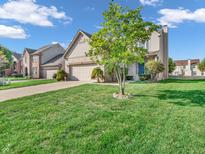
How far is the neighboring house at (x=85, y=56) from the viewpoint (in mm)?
21391

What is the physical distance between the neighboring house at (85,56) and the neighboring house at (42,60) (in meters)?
8.25

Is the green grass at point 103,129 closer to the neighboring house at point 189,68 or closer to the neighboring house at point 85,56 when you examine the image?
the neighboring house at point 85,56

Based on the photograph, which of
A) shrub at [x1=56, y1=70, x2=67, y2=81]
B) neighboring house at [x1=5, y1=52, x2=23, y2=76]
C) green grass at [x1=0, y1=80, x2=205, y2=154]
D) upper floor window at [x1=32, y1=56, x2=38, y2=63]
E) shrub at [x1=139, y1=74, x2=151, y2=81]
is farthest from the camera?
neighboring house at [x1=5, y1=52, x2=23, y2=76]

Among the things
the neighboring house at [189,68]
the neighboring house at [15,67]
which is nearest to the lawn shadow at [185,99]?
the neighboring house at [189,68]

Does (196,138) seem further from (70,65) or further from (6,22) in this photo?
(6,22)

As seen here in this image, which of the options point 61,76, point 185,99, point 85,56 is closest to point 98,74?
point 85,56

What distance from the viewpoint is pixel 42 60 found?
3488 centimetres

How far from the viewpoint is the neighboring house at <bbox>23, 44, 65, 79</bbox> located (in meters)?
32.9

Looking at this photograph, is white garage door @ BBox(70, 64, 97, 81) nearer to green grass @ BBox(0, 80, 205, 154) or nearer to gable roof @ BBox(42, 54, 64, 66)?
gable roof @ BBox(42, 54, 64, 66)

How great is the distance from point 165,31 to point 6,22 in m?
23.5

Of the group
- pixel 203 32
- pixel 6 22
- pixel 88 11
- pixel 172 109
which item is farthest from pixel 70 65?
pixel 203 32

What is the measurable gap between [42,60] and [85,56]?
1617cm

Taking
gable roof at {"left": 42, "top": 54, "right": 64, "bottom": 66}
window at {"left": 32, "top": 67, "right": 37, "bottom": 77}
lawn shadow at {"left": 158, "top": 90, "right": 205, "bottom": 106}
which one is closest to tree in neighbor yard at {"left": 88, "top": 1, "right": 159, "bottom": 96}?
lawn shadow at {"left": 158, "top": 90, "right": 205, "bottom": 106}

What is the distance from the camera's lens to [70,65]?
2448 centimetres
